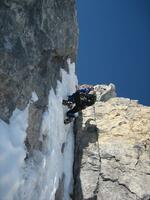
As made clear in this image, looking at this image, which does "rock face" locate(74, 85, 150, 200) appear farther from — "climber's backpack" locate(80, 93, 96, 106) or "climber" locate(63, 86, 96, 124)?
"climber's backpack" locate(80, 93, 96, 106)

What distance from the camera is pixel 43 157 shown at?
17.4m

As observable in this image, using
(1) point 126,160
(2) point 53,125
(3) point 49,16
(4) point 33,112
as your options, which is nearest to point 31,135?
(4) point 33,112

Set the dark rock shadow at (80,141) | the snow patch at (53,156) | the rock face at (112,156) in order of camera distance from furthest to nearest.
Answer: the dark rock shadow at (80,141), the rock face at (112,156), the snow patch at (53,156)

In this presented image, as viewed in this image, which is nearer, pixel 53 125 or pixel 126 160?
pixel 53 125

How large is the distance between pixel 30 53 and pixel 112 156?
9663mm

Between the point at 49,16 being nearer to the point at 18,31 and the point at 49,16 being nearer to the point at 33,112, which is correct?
the point at 18,31

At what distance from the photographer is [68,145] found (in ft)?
76.5

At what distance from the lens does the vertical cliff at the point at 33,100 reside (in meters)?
14.6

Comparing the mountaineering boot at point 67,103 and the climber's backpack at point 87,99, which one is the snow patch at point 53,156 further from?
the climber's backpack at point 87,99

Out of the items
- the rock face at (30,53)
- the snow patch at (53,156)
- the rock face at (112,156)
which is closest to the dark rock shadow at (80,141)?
the rock face at (112,156)

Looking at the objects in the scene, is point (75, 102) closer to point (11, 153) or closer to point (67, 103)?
point (67, 103)

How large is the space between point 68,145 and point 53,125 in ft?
13.0

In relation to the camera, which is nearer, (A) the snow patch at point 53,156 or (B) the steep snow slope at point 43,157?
(B) the steep snow slope at point 43,157

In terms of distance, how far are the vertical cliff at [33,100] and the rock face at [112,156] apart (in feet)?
3.47
